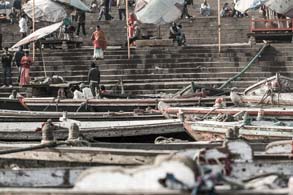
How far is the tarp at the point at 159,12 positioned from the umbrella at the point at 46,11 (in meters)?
2.87

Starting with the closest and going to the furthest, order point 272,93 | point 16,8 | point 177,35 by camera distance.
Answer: point 272,93, point 177,35, point 16,8

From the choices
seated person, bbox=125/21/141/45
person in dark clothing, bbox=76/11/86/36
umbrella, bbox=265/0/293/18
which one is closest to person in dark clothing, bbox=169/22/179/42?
seated person, bbox=125/21/141/45

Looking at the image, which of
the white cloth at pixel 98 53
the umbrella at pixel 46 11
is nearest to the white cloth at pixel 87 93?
the white cloth at pixel 98 53

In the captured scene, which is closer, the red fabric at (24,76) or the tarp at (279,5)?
the red fabric at (24,76)

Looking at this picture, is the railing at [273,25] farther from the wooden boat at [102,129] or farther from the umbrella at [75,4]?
the wooden boat at [102,129]

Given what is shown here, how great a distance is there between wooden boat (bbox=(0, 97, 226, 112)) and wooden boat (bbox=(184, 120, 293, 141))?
13.6 feet

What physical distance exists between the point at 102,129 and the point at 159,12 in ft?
51.3

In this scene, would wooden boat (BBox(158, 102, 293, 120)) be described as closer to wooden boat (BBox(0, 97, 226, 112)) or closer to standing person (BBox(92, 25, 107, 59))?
wooden boat (BBox(0, 97, 226, 112))

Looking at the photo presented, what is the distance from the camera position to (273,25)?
97.8 ft

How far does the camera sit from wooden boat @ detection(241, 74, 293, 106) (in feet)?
64.9

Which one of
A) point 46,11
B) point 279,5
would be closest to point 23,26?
point 46,11

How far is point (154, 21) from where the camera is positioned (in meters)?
30.6

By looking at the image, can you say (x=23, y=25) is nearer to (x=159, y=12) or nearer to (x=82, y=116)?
(x=159, y=12)

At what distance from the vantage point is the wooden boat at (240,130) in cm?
1462
